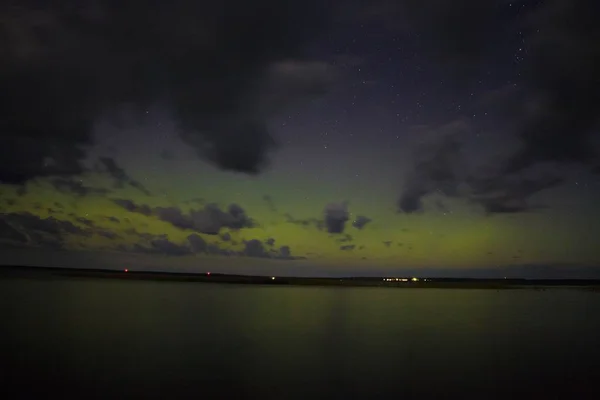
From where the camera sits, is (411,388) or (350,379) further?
(350,379)

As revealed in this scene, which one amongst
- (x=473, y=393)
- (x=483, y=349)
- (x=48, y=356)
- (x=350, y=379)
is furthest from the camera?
(x=483, y=349)

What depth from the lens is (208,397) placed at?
1708 cm

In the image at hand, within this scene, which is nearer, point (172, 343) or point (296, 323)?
point (172, 343)

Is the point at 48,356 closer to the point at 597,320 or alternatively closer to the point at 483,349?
the point at 483,349

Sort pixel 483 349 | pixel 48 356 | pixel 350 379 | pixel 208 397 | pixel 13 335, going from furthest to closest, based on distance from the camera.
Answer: pixel 483 349 < pixel 13 335 < pixel 48 356 < pixel 350 379 < pixel 208 397

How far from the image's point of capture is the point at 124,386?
18.0 metres

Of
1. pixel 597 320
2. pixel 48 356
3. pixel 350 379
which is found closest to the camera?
pixel 350 379

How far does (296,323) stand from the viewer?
137 feet

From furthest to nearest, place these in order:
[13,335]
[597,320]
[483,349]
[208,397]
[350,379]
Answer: [597,320]
[483,349]
[13,335]
[350,379]
[208,397]

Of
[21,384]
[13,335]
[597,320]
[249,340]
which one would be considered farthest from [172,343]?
[597,320]

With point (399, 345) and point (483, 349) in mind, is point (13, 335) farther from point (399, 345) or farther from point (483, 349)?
point (483, 349)

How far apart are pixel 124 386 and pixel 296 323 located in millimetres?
24743

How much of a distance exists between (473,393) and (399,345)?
37.7 ft

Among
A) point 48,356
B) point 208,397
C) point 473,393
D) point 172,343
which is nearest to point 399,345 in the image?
point 473,393
